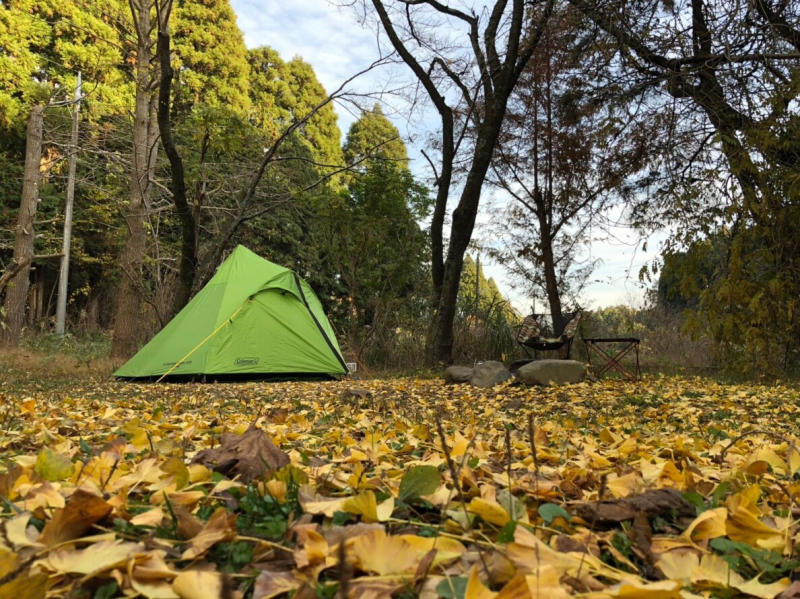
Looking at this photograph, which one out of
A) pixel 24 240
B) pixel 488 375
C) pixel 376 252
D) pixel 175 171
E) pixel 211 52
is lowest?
pixel 488 375

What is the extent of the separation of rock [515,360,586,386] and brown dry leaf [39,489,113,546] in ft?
15.3

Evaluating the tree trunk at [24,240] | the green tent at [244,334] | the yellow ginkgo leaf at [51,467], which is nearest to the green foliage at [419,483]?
the yellow ginkgo leaf at [51,467]

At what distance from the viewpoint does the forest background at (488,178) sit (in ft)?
18.5

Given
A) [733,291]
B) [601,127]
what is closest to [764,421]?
[733,291]

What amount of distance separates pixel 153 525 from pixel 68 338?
40.7ft

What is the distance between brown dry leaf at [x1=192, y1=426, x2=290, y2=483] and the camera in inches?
44.6

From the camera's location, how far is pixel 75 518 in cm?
78

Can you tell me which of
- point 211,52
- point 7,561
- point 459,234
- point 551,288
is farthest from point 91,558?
point 211,52

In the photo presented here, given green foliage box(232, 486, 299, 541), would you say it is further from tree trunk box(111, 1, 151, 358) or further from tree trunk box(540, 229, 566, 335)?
tree trunk box(540, 229, 566, 335)

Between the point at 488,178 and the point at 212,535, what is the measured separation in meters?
9.59

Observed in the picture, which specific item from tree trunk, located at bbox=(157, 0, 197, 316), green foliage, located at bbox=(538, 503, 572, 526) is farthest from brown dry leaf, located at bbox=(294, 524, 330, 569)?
tree trunk, located at bbox=(157, 0, 197, 316)

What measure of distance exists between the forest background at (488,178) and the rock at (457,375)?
1303mm

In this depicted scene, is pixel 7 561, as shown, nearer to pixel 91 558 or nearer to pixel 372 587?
pixel 91 558

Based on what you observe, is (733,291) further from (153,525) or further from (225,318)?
(153,525)
